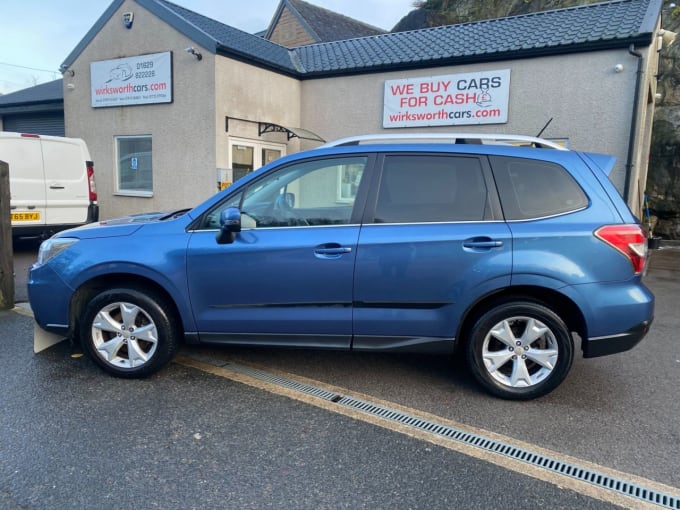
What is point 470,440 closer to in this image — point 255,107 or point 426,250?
point 426,250

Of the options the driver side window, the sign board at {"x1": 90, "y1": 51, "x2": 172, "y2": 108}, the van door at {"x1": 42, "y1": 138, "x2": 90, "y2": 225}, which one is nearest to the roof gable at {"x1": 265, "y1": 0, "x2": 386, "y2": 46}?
the sign board at {"x1": 90, "y1": 51, "x2": 172, "y2": 108}

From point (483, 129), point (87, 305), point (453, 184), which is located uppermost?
point (483, 129)

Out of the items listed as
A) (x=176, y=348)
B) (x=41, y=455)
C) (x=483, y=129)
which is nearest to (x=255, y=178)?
(x=176, y=348)

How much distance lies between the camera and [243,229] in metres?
3.71

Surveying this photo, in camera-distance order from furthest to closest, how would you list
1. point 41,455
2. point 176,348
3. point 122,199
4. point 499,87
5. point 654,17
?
point 122,199, point 499,87, point 654,17, point 176,348, point 41,455

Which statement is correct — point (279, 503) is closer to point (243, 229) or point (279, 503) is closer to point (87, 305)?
point (243, 229)

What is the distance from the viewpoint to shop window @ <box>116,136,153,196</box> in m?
11.5

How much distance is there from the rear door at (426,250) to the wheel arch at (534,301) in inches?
5.6

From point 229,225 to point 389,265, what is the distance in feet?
3.66

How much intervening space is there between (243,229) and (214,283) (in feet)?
1.43

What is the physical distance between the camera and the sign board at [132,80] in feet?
35.6

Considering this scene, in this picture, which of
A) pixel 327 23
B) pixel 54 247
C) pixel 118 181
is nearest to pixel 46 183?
pixel 118 181

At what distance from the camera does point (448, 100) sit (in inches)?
411

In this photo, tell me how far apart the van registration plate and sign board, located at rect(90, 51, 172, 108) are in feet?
12.3
